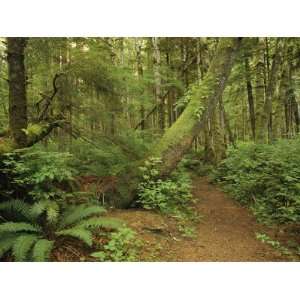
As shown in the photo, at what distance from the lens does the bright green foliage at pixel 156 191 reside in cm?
568

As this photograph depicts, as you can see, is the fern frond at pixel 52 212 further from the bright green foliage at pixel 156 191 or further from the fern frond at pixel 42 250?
the bright green foliage at pixel 156 191

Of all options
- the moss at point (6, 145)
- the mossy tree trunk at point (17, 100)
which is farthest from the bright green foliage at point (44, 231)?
the mossy tree trunk at point (17, 100)

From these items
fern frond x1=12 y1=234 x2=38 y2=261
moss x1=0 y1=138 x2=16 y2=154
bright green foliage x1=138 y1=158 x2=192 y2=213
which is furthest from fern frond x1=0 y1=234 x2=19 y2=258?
bright green foliage x1=138 y1=158 x2=192 y2=213

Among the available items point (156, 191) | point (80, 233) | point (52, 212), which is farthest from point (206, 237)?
point (52, 212)

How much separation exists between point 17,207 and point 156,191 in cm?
258

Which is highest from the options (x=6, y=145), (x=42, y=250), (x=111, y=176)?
(x=6, y=145)

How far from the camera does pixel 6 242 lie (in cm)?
391

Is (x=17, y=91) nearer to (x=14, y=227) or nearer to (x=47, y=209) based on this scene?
(x=47, y=209)

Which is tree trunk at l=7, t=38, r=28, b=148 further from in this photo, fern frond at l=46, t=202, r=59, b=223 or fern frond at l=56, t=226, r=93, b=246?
fern frond at l=56, t=226, r=93, b=246

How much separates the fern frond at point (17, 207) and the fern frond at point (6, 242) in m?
0.37

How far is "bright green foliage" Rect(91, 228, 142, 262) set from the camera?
4.07 metres

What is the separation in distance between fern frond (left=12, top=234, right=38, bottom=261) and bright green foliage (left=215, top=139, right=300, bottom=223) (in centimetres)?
400
